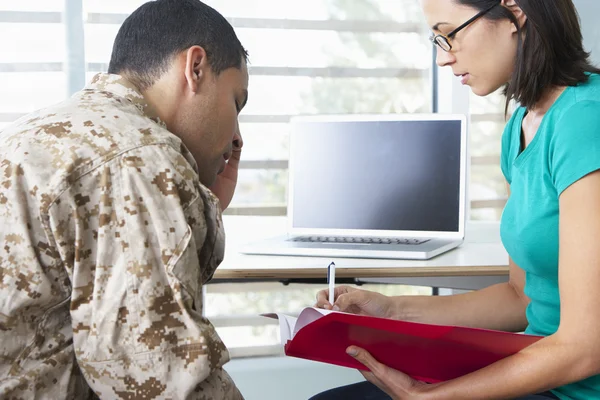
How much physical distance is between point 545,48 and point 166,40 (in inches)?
22.3

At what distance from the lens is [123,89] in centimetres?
93

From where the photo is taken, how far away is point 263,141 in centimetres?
322

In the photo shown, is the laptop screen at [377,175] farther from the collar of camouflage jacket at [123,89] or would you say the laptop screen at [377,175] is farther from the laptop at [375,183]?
the collar of camouflage jacket at [123,89]

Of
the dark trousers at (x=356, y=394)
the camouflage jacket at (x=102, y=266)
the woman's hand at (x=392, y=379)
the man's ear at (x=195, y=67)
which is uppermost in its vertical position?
the man's ear at (x=195, y=67)

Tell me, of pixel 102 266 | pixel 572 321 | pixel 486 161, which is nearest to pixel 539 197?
pixel 572 321

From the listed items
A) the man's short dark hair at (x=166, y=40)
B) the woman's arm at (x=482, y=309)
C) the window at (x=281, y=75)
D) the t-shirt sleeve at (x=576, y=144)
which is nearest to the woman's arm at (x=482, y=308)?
the woman's arm at (x=482, y=309)

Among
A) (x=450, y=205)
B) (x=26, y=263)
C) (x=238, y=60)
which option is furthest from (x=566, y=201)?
(x=450, y=205)

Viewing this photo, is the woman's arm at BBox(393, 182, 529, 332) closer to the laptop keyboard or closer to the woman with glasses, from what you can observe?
the woman with glasses

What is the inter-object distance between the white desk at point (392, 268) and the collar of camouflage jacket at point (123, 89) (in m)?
0.62

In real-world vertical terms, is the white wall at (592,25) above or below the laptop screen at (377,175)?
above

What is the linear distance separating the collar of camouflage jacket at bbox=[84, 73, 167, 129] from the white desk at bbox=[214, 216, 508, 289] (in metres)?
0.62

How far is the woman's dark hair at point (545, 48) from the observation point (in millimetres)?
1053

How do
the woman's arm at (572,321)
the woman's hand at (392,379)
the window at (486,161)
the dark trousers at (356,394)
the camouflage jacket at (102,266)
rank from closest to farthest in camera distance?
the camouflage jacket at (102,266) → the woman's arm at (572,321) → the woman's hand at (392,379) → the dark trousers at (356,394) → the window at (486,161)

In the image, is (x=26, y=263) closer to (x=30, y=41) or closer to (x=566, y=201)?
(x=566, y=201)
